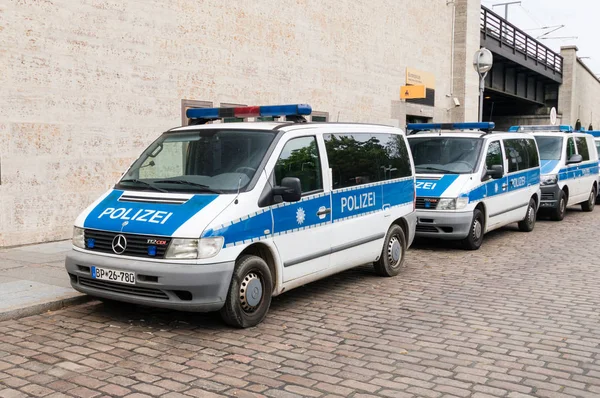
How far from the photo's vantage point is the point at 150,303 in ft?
18.5

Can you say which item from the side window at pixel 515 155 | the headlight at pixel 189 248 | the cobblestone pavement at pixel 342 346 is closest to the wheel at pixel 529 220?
the side window at pixel 515 155

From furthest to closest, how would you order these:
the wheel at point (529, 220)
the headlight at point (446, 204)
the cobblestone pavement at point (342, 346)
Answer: the wheel at point (529, 220) < the headlight at point (446, 204) < the cobblestone pavement at point (342, 346)

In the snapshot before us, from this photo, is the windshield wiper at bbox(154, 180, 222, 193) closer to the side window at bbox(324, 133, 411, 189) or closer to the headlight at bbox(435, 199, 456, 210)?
the side window at bbox(324, 133, 411, 189)

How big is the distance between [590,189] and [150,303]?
A: 1466cm

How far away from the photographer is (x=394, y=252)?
852 cm

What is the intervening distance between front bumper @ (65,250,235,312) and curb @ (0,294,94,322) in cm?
99

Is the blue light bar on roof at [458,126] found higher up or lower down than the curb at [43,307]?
higher up

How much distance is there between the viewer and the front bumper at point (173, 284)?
18.0 ft

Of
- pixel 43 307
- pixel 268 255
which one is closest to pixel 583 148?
pixel 268 255

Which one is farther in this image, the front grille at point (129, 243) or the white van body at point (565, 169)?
the white van body at point (565, 169)

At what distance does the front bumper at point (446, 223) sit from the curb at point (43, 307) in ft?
18.2

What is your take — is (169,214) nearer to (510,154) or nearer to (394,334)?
(394,334)

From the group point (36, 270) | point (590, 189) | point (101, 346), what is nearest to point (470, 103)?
point (590, 189)

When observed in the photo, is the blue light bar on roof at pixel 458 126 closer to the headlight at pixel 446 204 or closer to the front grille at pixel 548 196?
the headlight at pixel 446 204
